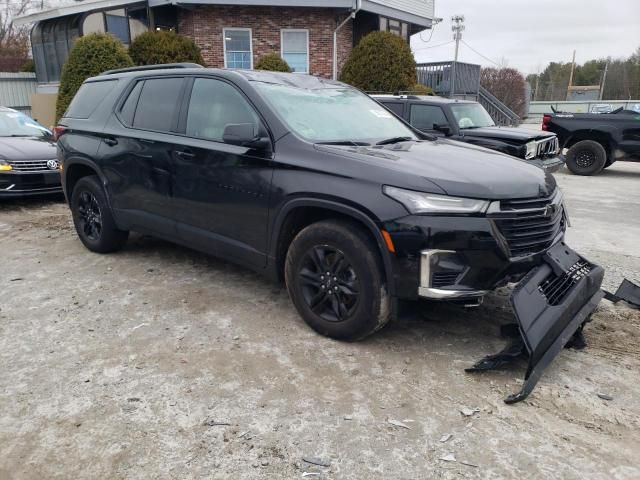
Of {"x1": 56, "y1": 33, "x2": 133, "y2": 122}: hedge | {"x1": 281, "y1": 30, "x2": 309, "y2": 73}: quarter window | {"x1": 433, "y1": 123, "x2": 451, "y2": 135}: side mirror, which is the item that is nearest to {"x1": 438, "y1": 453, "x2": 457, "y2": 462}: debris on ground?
{"x1": 433, "y1": 123, "x2": 451, "y2": 135}: side mirror

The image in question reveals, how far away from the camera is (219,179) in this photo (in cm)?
391

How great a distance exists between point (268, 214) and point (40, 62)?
20576mm

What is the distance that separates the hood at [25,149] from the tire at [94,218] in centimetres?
280

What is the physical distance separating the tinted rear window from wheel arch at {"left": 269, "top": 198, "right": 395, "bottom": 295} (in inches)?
108

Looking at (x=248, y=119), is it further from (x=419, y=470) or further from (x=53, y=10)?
(x=53, y=10)

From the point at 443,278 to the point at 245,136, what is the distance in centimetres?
168

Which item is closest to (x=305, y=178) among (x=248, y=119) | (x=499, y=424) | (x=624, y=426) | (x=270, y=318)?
(x=248, y=119)

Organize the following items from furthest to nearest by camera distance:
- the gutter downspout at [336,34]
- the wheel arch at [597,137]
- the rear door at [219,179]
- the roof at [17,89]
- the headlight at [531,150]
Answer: the roof at [17,89], the gutter downspout at [336,34], the wheel arch at [597,137], the headlight at [531,150], the rear door at [219,179]

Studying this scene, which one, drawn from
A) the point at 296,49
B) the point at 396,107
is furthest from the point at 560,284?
the point at 296,49

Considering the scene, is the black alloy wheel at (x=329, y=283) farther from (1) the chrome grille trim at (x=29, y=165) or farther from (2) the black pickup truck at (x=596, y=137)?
(2) the black pickup truck at (x=596, y=137)

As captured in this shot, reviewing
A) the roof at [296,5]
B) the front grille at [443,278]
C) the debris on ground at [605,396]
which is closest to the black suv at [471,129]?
the front grille at [443,278]

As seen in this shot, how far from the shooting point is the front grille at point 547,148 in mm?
8836

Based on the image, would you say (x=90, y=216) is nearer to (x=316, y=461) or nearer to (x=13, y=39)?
(x=316, y=461)

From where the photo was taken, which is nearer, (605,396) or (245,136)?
(605,396)
